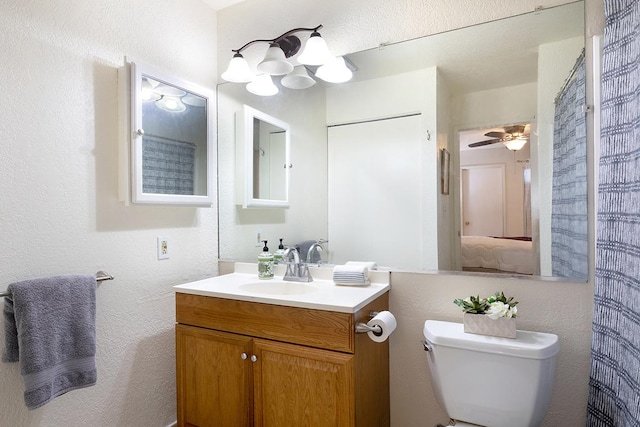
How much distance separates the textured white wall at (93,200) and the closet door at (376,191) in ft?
2.72

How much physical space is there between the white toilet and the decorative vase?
0.02 metres

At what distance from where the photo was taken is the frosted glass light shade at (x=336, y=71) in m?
1.77

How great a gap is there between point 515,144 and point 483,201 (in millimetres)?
262

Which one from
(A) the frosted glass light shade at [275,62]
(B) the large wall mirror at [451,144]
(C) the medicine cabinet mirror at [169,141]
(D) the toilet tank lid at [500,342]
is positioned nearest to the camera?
(D) the toilet tank lid at [500,342]

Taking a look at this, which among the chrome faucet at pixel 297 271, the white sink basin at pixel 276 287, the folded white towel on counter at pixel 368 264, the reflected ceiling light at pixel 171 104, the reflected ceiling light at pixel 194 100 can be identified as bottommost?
the white sink basin at pixel 276 287

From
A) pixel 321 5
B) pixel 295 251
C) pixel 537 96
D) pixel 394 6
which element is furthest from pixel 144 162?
pixel 537 96

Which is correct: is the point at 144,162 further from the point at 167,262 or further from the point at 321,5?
the point at 321,5

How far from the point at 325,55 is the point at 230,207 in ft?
3.31

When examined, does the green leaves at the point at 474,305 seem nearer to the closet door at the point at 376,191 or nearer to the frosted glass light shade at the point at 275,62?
the closet door at the point at 376,191

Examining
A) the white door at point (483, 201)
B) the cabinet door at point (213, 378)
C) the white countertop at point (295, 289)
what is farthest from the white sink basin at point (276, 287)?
the white door at point (483, 201)

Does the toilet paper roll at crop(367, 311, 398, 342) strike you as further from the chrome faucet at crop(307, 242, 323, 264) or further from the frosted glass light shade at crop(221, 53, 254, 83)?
the frosted glass light shade at crop(221, 53, 254, 83)

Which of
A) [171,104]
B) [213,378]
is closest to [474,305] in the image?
[213,378]

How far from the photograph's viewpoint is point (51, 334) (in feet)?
4.11

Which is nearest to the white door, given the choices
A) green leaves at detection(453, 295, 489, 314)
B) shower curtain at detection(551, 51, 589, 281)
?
shower curtain at detection(551, 51, 589, 281)
